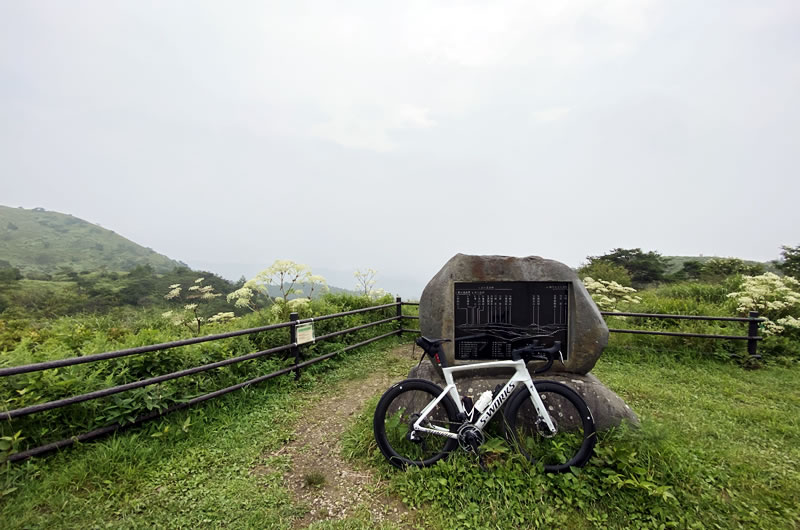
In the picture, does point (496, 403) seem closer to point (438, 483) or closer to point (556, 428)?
point (556, 428)

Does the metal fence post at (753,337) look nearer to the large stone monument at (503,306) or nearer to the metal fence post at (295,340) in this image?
the large stone monument at (503,306)

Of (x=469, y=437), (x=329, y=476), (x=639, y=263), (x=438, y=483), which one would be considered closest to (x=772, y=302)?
(x=469, y=437)

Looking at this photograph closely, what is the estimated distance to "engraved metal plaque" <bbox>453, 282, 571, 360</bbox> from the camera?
12.7ft

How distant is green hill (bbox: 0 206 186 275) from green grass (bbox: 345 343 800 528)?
8157 centimetres

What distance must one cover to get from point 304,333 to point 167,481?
2.75m

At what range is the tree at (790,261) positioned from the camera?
46.2ft

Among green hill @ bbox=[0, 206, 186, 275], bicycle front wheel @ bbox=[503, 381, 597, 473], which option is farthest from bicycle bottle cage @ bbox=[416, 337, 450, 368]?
green hill @ bbox=[0, 206, 186, 275]

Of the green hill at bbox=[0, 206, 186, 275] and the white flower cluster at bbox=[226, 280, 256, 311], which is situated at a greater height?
the green hill at bbox=[0, 206, 186, 275]

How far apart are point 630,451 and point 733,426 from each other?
2.42 m

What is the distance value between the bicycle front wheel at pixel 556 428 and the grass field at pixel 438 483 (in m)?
0.13

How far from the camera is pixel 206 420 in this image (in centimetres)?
383

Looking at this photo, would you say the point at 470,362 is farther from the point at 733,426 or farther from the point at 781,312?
the point at 781,312

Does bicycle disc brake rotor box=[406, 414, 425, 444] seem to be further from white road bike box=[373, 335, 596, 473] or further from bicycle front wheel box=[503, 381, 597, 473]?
bicycle front wheel box=[503, 381, 597, 473]

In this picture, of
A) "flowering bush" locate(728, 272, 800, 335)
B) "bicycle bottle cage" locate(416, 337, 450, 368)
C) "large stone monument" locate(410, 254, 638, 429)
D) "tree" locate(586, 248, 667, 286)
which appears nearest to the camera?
"bicycle bottle cage" locate(416, 337, 450, 368)
